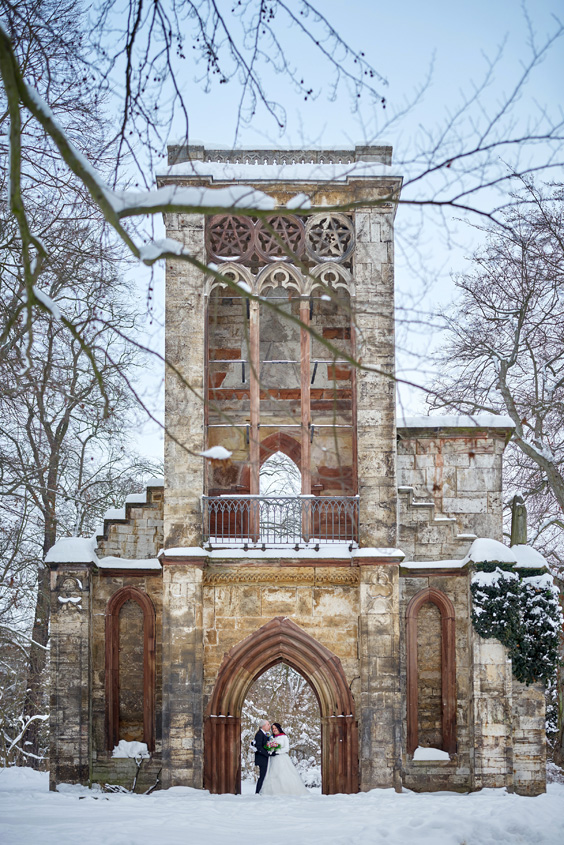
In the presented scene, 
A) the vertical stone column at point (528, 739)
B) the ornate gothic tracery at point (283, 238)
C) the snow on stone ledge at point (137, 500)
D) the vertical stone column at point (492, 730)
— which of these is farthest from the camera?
the snow on stone ledge at point (137, 500)

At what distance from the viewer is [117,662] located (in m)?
15.2

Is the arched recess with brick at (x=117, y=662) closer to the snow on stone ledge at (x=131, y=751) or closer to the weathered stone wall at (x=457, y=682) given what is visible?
the snow on stone ledge at (x=131, y=751)

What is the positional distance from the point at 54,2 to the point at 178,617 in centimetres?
782

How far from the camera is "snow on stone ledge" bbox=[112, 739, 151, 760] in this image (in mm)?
14805

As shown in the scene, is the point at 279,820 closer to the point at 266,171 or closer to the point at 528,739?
the point at 528,739

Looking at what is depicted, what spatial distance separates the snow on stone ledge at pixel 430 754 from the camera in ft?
49.0

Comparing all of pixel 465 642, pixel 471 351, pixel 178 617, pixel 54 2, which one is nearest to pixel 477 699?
pixel 465 642

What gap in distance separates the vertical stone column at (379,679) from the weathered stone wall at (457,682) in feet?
3.10

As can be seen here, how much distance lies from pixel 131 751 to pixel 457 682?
446cm

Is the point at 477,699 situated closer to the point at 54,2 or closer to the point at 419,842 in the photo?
the point at 419,842

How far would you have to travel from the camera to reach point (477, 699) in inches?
562

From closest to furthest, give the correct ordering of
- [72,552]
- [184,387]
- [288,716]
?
[72,552]
[184,387]
[288,716]

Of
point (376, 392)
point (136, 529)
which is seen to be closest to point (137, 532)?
point (136, 529)

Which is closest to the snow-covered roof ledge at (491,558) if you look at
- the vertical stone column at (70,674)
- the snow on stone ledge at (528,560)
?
the snow on stone ledge at (528,560)
